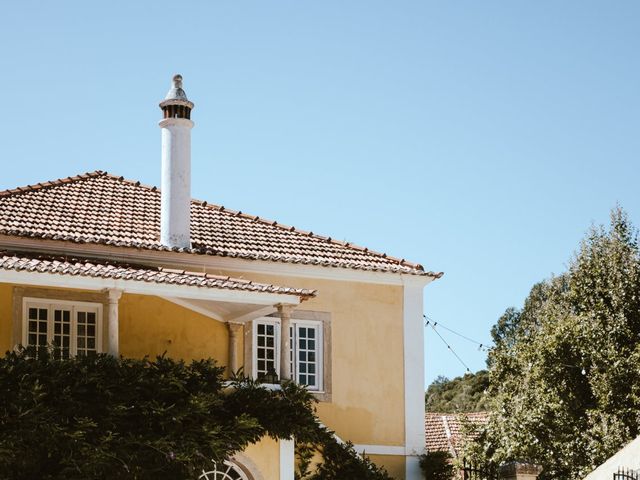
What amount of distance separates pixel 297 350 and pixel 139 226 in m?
3.65

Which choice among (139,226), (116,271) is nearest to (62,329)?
(116,271)

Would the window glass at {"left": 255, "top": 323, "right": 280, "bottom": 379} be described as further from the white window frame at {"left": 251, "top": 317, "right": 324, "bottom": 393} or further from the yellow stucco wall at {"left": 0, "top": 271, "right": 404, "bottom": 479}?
the yellow stucco wall at {"left": 0, "top": 271, "right": 404, "bottom": 479}

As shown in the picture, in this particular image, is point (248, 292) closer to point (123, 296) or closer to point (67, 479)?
point (123, 296)

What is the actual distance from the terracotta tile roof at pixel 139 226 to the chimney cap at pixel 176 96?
7.49 feet

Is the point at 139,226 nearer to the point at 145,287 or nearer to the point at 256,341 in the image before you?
the point at 256,341

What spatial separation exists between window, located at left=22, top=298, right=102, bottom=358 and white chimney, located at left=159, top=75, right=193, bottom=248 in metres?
Result: 2.42

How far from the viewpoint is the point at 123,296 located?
2066 cm

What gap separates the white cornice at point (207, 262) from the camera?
20578 millimetres

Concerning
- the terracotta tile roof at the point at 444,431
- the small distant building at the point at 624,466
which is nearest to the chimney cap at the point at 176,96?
the small distant building at the point at 624,466

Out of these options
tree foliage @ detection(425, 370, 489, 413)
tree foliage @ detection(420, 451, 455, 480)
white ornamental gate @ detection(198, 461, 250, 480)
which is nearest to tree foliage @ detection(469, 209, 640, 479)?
tree foliage @ detection(420, 451, 455, 480)

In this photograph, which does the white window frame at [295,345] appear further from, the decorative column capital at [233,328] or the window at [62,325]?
the window at [62,325]

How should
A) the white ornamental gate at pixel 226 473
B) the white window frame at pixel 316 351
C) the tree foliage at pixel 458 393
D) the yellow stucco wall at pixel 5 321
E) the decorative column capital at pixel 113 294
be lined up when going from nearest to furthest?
the decorative column capital at pixel 113 294 → the white ornamental gate at pixel 226 473 → the yellow stucco wall at pixel 5 321 → the white window frame at pixel 316 351 → the tree foliage at pixel 458 393

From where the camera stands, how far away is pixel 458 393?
198ft

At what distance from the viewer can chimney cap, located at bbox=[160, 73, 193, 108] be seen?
22312 millimetres
